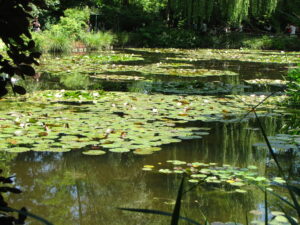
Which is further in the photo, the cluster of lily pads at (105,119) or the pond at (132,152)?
the cluster of lily pads at (105,119)

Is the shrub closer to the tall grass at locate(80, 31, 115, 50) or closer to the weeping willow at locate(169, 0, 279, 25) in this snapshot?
the tall grass at locate(80, 31, 115, 50)

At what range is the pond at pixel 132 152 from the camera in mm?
2479

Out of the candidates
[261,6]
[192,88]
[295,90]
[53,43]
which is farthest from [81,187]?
[261,6]

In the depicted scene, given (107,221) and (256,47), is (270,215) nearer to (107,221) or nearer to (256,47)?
(107,221)

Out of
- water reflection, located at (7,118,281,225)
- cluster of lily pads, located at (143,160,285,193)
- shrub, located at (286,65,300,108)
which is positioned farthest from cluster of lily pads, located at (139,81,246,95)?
cluster of lily pads, located at (143,160,285,193)

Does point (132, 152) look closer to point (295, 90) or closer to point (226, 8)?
point (295, 90)

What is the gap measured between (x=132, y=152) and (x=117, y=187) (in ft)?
2.33

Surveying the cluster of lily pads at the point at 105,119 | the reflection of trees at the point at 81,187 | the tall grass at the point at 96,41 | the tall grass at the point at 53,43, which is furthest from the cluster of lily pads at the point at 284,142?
the tall grass at the point at 96,41

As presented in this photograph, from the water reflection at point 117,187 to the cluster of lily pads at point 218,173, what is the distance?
0.27 ft

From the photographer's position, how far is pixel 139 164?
10.6 feet

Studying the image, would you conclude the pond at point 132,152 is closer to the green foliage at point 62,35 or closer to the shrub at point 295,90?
the shrub at point 295,90

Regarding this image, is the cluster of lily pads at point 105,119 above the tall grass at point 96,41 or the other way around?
the other way around

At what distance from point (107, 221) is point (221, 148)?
173 centimetres

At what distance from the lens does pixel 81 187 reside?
2748 mm
